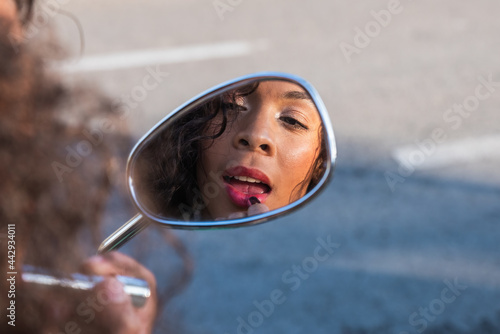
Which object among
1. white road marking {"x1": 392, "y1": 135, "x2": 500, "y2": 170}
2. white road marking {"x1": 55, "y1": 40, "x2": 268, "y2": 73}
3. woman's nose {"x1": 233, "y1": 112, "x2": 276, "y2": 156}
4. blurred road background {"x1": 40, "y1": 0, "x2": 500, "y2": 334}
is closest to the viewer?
woman's nose {"x1": 233, "y1": 112, "x2": 276, "y2": 156}

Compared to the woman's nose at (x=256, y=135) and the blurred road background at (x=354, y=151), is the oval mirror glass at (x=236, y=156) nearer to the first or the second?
the woman's nose at (x=256, y=135)

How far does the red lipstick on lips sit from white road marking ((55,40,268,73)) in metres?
4.63

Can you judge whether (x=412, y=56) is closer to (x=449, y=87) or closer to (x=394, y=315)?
(x=449, y=87)

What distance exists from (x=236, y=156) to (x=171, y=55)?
4.86m

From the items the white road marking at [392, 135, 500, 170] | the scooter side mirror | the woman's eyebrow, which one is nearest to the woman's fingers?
the scooter side mirror

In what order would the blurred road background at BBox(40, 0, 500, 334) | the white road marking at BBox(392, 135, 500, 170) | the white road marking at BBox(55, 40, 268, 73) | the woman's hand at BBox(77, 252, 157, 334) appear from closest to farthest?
the woman's hand at BBox(77, 252, 157, 334)
the blurred road background at BBox(40, 0, 500, 334)
the white road marking at BBox(392, 135, 500, 170)
the white road marking at BBox(55, 40, 268, 73)

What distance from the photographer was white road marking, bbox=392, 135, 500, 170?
173 inches

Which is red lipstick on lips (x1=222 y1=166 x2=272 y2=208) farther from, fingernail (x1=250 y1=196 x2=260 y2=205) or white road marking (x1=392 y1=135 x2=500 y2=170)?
white road marking (x1=392 y1=135 x2=500 y2=170)

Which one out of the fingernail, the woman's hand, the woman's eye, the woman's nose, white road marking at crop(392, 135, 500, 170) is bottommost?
the woman's hand

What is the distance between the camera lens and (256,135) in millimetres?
1281

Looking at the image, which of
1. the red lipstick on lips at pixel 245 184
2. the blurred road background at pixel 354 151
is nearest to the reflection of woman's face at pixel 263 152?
the red lipstick on lips at pixel 245 184

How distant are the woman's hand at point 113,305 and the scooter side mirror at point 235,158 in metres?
0.07

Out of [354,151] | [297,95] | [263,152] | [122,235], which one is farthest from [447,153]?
[122,235]

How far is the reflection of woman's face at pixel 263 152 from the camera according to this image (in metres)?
1.28
